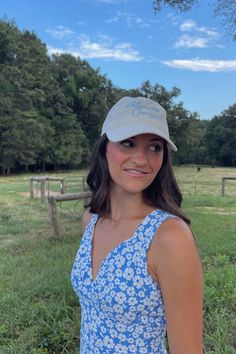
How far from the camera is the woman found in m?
1.02

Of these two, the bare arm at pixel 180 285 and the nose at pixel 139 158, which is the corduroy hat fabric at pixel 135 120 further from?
the bare arm at pixel 180 285

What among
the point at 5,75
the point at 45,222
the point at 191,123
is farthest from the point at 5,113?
the point at 45,222

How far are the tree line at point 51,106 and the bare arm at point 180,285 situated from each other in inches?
1090

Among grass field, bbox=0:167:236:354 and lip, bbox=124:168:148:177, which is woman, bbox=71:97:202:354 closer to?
lip, bbox=124:168:148:177

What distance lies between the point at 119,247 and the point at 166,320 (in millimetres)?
234

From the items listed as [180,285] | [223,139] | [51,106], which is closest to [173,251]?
[180,285]

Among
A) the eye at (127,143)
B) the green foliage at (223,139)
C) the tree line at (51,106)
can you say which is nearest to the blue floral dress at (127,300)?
the eye at (127,143)

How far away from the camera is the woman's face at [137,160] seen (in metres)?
1.20

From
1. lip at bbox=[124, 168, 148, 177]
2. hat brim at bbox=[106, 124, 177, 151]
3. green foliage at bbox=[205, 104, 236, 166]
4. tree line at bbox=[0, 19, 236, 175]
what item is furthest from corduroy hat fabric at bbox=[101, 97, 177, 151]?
green foliage at bbox=[205, 104, 236, 166]

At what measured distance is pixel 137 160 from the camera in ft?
3.93

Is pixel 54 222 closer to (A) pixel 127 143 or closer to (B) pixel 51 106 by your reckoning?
(A) pixel 127 143

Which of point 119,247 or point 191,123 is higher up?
point 191,123

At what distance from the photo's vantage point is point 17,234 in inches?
291

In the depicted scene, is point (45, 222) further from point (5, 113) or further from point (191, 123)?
point (191, 123)
